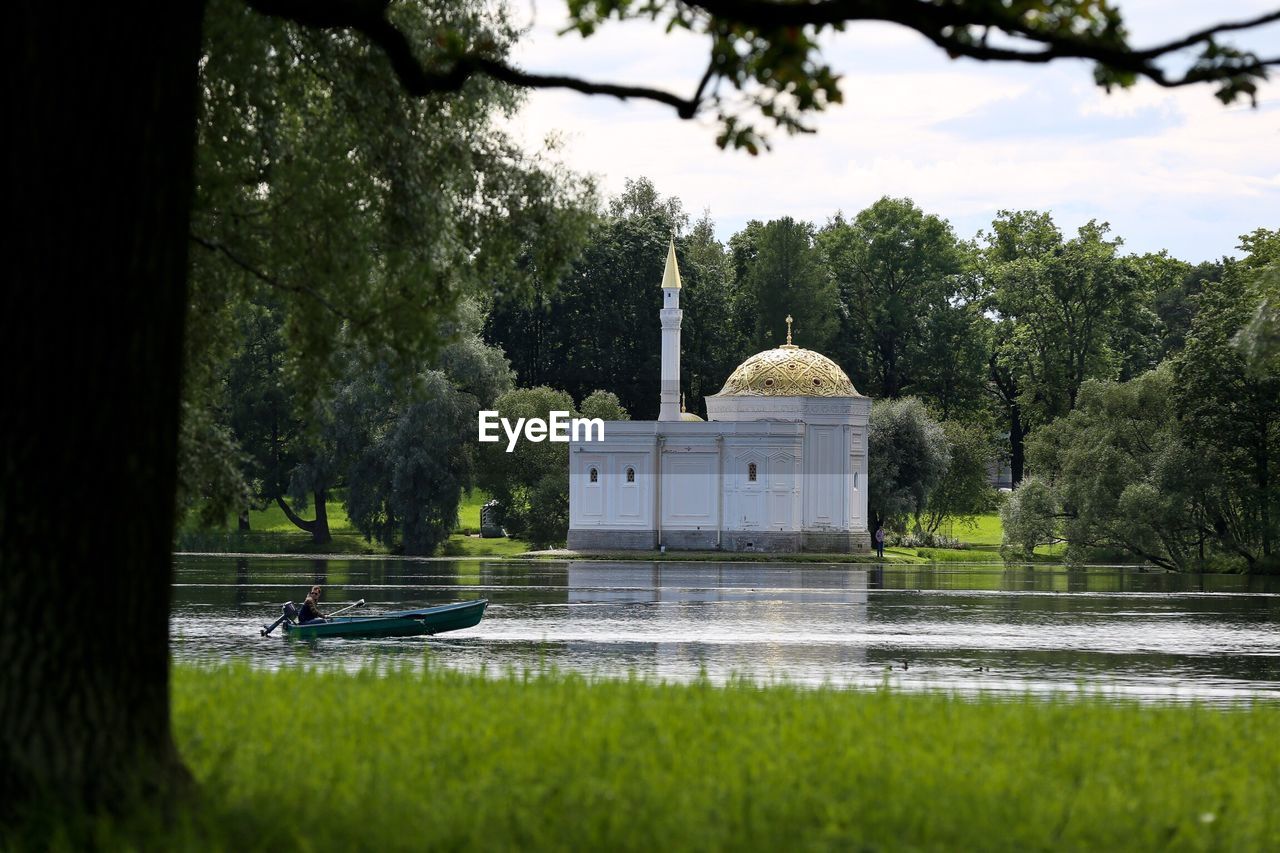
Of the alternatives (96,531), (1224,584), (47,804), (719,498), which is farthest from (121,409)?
(719,498)

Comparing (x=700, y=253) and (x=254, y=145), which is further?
(x=700, y=253)

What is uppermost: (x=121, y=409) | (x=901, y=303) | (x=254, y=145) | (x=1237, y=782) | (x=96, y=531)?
(x=901, y=303)

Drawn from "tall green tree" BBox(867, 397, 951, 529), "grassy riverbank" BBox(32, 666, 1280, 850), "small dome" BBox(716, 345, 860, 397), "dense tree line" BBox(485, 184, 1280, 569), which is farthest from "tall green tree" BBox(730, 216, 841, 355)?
"grassy riverbank" BBox(32, 666, 1280, 850)

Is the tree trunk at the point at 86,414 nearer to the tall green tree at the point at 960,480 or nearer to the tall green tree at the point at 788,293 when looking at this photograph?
the tall green tree at the point at 960,480

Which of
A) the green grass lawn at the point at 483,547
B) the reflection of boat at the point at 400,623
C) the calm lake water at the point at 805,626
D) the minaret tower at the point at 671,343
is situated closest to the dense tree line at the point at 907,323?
the minaret tower at the point at 671,343

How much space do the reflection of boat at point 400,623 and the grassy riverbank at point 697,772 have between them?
1628 centimetres

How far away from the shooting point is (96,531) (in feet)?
27.0

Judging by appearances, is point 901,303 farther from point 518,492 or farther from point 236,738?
point 236,738

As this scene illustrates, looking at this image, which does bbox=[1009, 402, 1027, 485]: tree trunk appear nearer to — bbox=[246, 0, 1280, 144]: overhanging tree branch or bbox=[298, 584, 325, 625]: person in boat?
bbox=[298, 584, 325, 625]: person in boat

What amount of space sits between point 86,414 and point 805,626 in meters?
27.7

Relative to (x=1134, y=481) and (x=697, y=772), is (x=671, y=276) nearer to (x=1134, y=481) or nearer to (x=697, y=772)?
(x=1134, y=481)

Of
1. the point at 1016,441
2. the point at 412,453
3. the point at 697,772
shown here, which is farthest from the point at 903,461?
the point at 697,772

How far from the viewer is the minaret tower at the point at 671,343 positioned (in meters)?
79.5

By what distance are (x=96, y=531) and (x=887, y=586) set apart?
4718 centimetres
